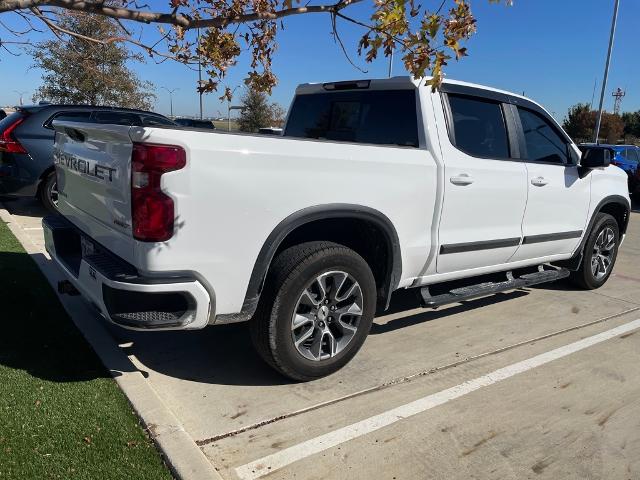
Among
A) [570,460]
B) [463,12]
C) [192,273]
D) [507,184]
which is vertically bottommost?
[570,460]

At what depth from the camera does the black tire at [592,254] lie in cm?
582

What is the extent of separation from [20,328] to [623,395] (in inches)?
166

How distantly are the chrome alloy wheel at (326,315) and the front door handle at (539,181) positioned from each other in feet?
6.79

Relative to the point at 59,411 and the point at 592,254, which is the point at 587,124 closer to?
the point at 592,254

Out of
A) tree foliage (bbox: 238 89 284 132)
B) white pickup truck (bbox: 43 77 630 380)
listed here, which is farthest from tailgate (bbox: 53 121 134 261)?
tree foliage (bbox: 238 89 284 132)

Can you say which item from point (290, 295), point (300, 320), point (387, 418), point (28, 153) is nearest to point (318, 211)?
point (290, 295)

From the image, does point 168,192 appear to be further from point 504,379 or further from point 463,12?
point 504,379

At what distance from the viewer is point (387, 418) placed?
10.7 ft

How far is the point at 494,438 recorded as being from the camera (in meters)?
3.13

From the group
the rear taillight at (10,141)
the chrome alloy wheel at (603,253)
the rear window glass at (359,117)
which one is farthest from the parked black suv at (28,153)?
the chrome alloy wheel at (603,253)

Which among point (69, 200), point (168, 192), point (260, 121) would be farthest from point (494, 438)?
point (260, 121)

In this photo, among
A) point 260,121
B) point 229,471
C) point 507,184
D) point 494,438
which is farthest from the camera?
point 260,121

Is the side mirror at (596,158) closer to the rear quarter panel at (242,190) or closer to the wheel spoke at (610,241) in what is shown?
the wheel spoke at (610,241)

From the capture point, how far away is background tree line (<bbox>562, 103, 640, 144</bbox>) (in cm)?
5331
